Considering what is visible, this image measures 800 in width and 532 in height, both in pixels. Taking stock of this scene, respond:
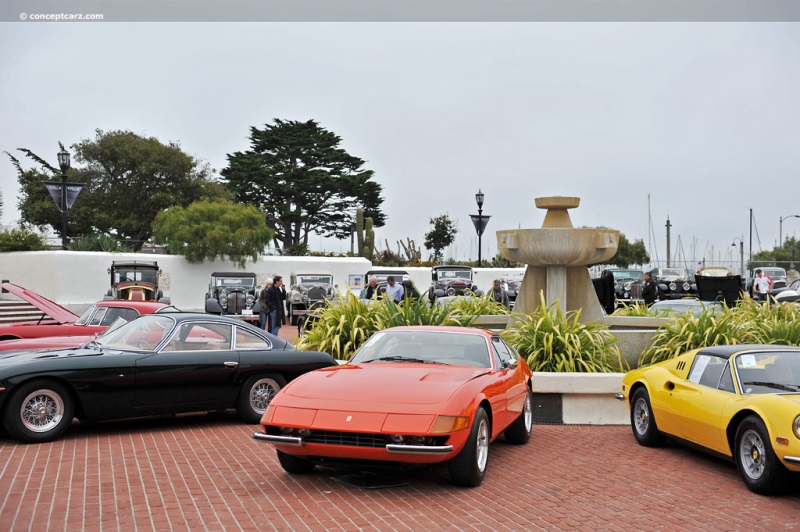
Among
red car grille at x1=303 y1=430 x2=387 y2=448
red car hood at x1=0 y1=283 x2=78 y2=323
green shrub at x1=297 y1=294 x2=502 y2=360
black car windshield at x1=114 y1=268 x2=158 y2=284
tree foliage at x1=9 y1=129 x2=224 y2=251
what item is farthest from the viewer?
tree foliage at x1=9 y1=129 x2=224 y2=251

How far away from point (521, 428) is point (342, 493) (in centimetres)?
286

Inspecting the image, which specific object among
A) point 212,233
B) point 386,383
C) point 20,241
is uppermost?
point 212,233

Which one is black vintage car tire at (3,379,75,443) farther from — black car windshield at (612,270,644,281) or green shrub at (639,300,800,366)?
black car windshield at (612,270,644,281)

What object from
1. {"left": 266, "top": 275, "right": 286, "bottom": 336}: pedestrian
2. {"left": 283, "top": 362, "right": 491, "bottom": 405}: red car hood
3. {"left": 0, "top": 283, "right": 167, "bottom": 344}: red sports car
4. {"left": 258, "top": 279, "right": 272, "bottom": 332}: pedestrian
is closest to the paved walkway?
{"left": 283, "top": 362, "right": 491, "bottom": 405}: red car hood

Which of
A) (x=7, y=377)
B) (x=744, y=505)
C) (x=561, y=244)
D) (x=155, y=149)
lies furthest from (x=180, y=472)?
(x=155, y=149)

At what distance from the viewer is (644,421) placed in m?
8.71

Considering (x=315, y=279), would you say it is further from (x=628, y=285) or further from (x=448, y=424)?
(x=448, y=424)

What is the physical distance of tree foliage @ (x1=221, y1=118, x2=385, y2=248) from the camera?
64750 millimetres

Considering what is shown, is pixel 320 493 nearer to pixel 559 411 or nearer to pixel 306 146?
pixel 559 411

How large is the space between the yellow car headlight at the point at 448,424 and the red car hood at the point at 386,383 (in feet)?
0.68

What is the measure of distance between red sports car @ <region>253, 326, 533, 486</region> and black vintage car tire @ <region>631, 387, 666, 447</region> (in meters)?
1.68

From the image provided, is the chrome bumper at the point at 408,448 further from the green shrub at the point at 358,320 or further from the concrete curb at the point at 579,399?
the green shrub at the point at 358,320

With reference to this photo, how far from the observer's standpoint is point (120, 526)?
17.5 feet

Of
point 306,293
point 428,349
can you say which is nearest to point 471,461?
point 428,349
